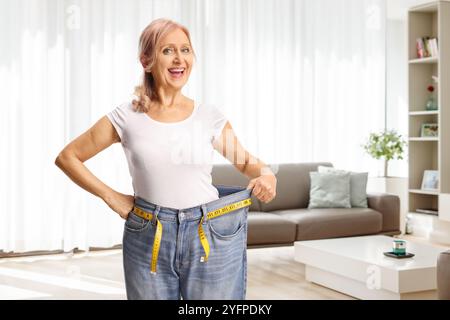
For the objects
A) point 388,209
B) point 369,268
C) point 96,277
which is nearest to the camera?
point 369,268

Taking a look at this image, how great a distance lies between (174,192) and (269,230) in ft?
10.1

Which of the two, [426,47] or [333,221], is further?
[426,47]

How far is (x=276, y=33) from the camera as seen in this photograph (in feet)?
18.0

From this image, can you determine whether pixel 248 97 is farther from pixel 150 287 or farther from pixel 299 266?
pixel 150 287

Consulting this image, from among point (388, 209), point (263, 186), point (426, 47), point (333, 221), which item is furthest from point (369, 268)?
point (426, 47)

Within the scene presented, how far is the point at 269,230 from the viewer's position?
4145 mm

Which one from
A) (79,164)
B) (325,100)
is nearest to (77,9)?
(325,100)

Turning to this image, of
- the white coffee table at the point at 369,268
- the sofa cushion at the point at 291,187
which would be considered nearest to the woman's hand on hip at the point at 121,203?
the white coffee table at the point at 369,268

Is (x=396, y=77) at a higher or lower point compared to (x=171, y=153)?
higher

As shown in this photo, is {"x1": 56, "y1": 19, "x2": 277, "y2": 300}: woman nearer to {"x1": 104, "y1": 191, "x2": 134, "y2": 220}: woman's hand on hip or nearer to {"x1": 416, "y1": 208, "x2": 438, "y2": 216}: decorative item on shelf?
{"x1": 104, "y1": 191, "x2": 134, "y2": 220}: woman's hand on hip

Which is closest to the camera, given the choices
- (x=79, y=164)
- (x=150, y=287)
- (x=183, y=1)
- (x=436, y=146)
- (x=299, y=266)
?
(x=150, y=287)

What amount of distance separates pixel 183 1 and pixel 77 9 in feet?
2.92

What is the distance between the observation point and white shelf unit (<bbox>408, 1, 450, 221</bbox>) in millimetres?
5230

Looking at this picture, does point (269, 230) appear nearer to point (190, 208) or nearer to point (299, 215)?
point (299, 215)
